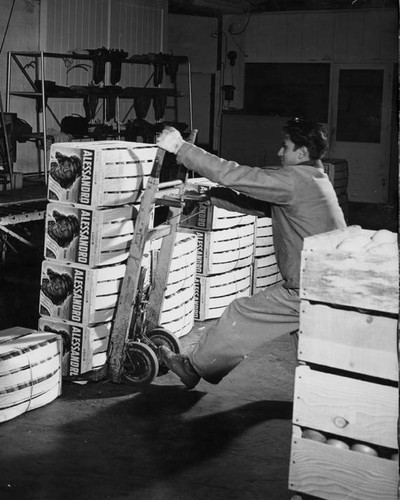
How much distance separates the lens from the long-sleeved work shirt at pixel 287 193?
19.2 ft

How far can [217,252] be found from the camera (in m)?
9.08

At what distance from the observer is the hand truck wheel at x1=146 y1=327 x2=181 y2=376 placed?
→ 736cm

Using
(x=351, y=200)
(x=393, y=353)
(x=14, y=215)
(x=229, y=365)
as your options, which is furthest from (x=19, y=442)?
(x=351, y=200)

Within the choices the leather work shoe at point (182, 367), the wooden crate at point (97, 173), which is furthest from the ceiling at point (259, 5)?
the leather work shoe at point (182, 367)

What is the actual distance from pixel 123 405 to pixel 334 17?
15.1 metres

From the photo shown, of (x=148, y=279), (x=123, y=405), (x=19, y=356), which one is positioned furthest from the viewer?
(x=148, y=279)

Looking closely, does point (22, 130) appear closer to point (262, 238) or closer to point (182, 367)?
point (262, 238)

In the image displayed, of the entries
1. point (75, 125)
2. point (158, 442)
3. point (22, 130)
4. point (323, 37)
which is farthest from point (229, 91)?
point (158, 442)

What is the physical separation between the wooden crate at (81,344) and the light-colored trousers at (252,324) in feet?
3.66

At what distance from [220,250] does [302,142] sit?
3.00 m

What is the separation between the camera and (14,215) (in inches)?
361

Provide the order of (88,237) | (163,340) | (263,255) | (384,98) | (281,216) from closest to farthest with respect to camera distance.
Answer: (281,216), (88,237), (163,340), (263,255), (384,98)

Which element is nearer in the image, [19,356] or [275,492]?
[275,492]

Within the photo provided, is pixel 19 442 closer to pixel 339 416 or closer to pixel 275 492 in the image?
pixel 275 492
